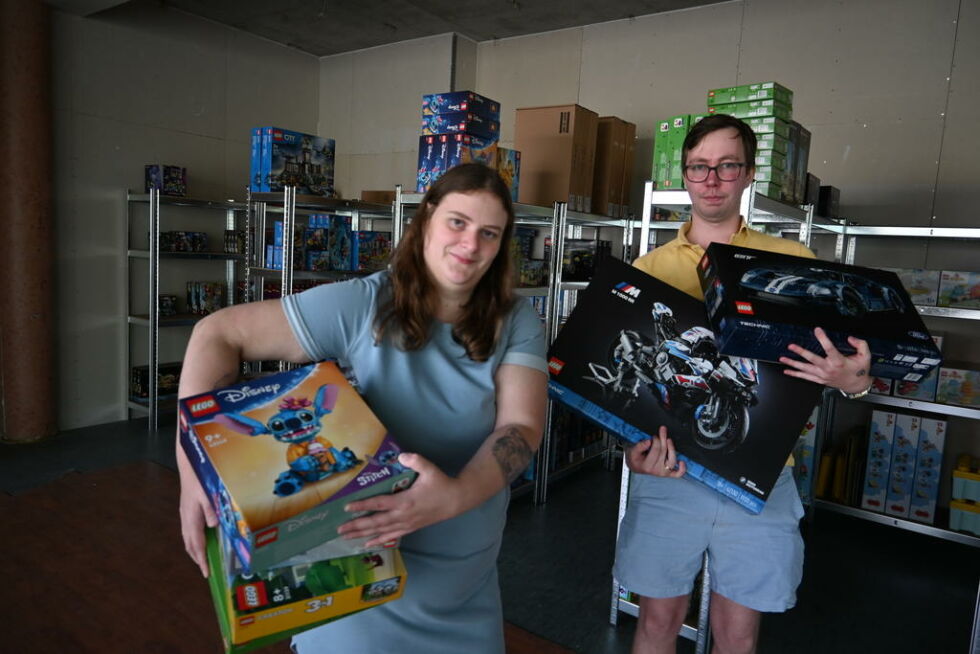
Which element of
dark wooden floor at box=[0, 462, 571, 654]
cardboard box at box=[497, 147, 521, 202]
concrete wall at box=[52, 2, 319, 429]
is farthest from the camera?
concrete wall at box=[52, 2, 319, 429]

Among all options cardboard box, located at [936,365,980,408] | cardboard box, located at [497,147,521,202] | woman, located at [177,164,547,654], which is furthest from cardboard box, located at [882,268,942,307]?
Answer: woman, located at [177,164,547,654]

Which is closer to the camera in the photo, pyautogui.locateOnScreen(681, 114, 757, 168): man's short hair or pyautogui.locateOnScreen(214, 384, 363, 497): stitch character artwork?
pyautogui.locateOnScreen(214, 384, 363, 497): stitch character artwork

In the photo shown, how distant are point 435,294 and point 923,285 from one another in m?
3.25

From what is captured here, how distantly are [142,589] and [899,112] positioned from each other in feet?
15.2

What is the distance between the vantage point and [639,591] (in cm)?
160

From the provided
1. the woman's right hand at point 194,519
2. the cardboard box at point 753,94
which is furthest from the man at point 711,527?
the cardboard box at point 753,94

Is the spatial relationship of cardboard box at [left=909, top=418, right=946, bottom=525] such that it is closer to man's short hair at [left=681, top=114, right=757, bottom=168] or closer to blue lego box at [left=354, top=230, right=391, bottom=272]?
man's short hair at [left=681, top=114, right=757, bottom=168]

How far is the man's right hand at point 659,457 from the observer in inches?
54.0

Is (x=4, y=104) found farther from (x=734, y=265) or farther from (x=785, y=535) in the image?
(x=785, y=535)

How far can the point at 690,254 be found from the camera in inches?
65.8

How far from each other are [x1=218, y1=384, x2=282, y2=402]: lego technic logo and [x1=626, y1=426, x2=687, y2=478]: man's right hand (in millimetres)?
818

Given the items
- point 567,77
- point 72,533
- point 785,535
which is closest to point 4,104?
point 72,533

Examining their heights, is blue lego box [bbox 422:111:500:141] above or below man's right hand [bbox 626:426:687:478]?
above

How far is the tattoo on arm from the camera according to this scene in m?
1.00
